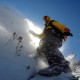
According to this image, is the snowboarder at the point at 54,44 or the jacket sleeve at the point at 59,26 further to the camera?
the jacket sleeve at the point at 59,26

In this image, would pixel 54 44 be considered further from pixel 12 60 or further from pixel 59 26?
pixel 12 60

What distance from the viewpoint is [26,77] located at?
3.07 meters

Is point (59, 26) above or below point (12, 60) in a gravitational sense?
above

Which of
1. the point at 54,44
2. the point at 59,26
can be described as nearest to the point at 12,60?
the point at 54,44

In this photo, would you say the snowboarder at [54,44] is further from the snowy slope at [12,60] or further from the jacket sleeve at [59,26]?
the snowy slope at [12,60]

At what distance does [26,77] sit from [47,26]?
9.07 ft

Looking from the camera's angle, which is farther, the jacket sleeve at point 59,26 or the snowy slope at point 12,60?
the jacket sleeve at point 59,26

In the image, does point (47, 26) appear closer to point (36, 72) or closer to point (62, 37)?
point (62, 37)

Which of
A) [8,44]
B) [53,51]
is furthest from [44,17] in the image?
[8,44]

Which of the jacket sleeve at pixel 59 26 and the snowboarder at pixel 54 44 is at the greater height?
the jacket sleeve at pixel 59 26

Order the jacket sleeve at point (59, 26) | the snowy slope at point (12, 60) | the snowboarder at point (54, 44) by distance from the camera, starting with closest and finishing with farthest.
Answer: the snowy slope at point (12, 60), the snowboarder at point (54, 44), the jacket sleeve at point (59, 26)

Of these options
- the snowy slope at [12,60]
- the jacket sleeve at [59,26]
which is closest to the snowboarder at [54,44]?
the jacket sleeve at [59,26]

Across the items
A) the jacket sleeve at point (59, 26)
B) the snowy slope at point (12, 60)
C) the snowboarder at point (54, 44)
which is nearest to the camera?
the snowy slope at point (12, 60)

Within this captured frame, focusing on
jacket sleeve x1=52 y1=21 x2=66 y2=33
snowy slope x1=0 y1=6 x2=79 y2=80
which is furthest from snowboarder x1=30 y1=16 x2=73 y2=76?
snowy slope x1=0 y1=6 x2=79 y2=80
